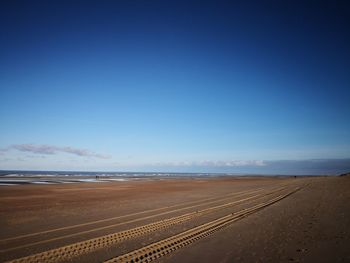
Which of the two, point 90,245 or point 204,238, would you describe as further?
point 204,238

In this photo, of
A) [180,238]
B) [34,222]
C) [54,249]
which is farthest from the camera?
[34,222]

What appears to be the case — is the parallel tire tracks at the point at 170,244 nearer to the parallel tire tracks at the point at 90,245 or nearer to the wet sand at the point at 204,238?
the wet sand at the point at 204,238

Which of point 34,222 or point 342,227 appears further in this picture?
point 34,222

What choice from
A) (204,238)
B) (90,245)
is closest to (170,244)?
(204,238)

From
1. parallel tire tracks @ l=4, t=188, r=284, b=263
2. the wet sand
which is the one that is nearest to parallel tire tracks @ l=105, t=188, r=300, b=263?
the wet sand

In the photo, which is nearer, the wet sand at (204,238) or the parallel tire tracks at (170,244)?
the parallel tire tracks at (170,244)

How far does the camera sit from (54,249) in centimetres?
737

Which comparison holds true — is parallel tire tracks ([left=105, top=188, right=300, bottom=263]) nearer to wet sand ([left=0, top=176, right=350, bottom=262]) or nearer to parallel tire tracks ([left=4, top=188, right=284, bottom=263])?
wet sand ([left=0, top=176, right=350, bottom=262])

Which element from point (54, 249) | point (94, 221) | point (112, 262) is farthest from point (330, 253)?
point (94, 221)

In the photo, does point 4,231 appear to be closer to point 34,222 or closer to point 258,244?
point 34,222

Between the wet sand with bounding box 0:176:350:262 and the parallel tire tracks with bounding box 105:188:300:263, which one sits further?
the wet sand with bounding box 0:176:350:262

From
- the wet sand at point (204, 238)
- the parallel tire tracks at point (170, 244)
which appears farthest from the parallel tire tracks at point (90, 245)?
the parallel tire tracks at point (170, 244)

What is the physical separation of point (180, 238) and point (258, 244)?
2294 millimetres

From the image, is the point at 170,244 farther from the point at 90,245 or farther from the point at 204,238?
the point at 90,245
